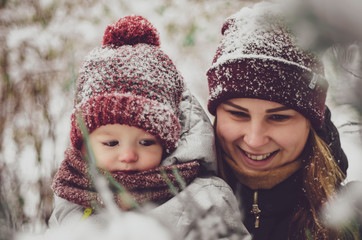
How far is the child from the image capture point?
1.35m

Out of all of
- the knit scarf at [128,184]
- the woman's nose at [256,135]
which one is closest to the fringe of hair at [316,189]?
the woman's nose at [256,135]

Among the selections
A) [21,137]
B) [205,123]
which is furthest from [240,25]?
[21,137]

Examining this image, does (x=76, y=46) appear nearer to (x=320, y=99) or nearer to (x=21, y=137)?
(x=21, y=137)

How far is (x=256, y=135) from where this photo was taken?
5.02 ft

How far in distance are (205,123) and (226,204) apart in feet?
1.48

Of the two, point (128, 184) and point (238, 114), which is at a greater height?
point (238, 114)

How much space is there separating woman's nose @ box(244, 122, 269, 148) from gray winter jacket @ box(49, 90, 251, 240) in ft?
0.58

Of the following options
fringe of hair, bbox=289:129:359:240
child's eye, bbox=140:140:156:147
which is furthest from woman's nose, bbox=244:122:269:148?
child's eye, bbox=140:140:156:147

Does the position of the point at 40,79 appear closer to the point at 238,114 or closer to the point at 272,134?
the point at 238,114

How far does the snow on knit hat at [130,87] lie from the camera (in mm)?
1376

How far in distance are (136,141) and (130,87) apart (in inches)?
9.3

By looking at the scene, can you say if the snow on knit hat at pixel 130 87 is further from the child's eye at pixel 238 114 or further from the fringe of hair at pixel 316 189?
the fringe of hair at pixel 316 189

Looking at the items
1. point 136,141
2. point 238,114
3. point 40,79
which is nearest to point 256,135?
point 238,114

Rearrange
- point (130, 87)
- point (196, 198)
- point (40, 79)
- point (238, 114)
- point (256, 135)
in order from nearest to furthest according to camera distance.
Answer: point (196, 198), point (130, 87), point (256, 135), point (238, 114), point (40, 79)
